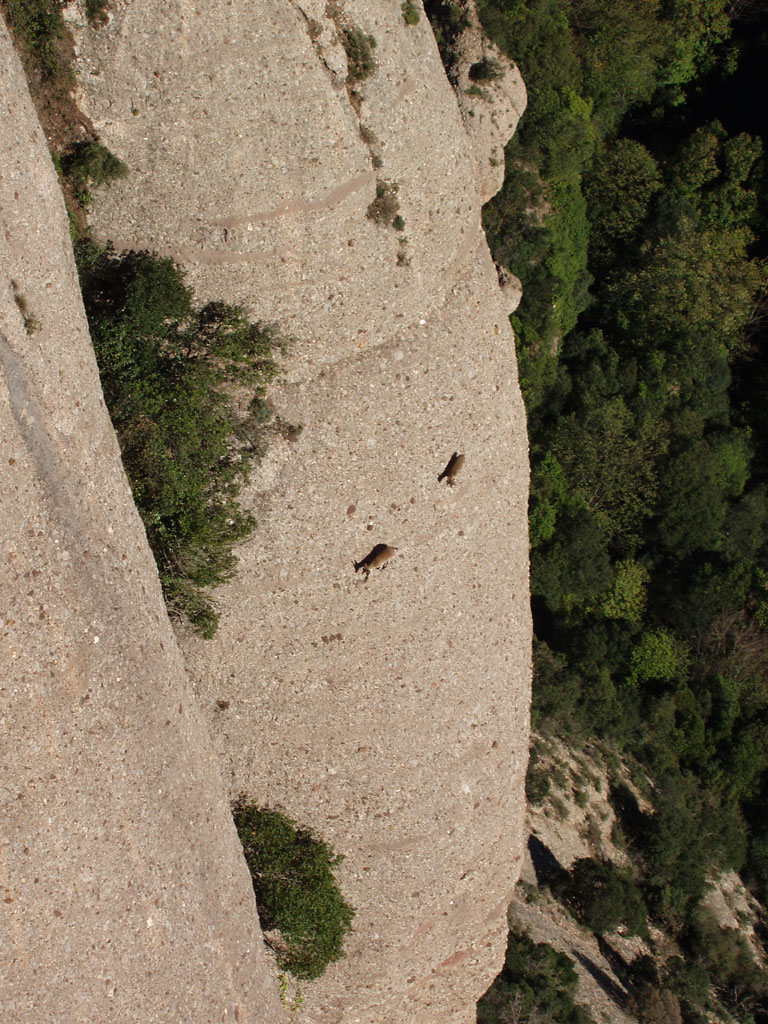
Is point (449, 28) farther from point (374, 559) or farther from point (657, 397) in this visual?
point (657, 397)

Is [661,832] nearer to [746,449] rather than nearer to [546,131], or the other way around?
[746,449]

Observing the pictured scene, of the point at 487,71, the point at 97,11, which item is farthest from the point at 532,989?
the point at 97,11

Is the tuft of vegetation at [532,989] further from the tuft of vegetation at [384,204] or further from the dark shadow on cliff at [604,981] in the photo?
the tuft of vegetation at [384,204]

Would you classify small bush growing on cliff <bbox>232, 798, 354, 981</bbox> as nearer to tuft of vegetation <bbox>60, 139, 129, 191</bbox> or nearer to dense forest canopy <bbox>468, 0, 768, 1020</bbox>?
tuft of vegetation <bbox>60, 139, 129, 191</bbox>

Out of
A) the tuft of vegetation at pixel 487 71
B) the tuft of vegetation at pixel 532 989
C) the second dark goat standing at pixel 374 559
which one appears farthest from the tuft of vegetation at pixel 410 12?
the tuft of vegetation at pixel 532 989

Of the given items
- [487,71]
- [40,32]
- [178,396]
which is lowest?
[178,396]

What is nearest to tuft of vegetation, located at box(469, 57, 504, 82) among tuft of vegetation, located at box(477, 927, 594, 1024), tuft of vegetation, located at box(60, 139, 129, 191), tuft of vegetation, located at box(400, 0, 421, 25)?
tuft of vegetation, located at box(400, 0, 421, 25)
